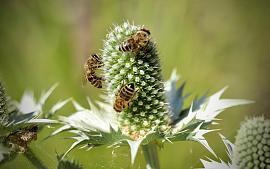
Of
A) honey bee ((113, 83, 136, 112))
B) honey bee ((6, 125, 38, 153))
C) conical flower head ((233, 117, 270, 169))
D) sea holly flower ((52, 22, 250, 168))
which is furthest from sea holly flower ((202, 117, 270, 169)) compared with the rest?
honey bee ((6, 125, 38, 153))

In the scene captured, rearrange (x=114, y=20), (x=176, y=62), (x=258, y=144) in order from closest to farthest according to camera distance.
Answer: (x=258, y=144) < (x=176, y=62) < (x=114, y=20)

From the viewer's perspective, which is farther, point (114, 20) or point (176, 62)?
point (114, 20)

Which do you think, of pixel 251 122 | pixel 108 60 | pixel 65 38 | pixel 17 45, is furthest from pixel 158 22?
pixel 251 122

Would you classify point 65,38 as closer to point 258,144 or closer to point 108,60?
point 108,60

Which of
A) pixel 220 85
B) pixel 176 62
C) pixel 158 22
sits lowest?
pixel 220 85

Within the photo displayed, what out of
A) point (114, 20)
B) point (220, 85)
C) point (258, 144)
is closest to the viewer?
point (258, 144)

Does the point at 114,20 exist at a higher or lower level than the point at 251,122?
higher

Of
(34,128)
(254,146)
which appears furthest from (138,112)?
(254,146)
